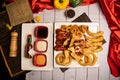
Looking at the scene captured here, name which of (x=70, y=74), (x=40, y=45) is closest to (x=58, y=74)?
(x=70, y=74)

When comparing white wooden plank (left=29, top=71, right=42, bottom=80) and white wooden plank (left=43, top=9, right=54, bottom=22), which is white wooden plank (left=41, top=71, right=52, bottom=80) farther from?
white wooden plank (left=43, top=9, right=54, bottom=22)

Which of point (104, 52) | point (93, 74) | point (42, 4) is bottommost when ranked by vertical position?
point (93, 74)

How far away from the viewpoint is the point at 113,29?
118 centimetres

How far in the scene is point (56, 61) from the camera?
117 cm

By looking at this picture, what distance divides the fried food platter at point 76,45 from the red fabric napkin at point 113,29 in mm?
64

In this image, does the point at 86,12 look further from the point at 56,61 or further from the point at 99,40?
the point at 56,61

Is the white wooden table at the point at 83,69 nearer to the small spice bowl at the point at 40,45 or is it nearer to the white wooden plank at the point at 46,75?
the white wooden plank at the point at 46,75

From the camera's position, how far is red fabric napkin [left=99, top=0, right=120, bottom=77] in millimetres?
1143

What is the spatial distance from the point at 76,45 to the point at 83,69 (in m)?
0.15

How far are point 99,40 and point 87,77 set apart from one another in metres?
0.22

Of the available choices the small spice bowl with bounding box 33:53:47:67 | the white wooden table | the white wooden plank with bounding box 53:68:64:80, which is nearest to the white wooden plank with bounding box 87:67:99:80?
the white wooden table

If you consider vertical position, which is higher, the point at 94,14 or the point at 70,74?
the point at 94,14

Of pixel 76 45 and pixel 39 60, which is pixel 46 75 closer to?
pixel 39 60

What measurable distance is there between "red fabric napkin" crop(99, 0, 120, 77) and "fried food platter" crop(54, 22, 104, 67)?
0.21 feet
